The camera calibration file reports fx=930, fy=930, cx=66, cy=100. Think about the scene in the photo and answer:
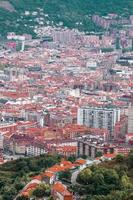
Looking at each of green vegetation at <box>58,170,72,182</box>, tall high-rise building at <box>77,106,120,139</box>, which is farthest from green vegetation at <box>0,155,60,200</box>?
tall high-rise building at <box>77,106,120,139</box>

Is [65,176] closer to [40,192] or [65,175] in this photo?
[65,175]

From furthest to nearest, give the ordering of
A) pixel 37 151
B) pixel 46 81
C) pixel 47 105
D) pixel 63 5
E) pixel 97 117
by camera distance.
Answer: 1. pixel 63 5
2. pixel 46 81
3. pixel 47 105
4. pixel 97 117
5. pixel 37 151

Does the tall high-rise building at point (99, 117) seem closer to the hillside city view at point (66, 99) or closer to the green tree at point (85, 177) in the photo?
the hillside city view at point (66, 99)

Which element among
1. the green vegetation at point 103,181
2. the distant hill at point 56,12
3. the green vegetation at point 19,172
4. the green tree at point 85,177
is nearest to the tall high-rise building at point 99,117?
the green vegetation at point 19,172

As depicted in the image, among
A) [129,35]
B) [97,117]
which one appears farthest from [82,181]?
[129,35]

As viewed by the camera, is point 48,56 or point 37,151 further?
point 48,56

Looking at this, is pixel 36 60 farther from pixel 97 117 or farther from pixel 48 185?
pixel 48 185

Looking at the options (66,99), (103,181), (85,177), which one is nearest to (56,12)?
(66,99)
